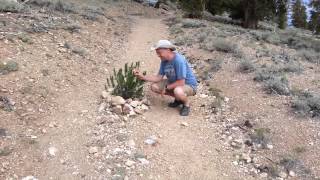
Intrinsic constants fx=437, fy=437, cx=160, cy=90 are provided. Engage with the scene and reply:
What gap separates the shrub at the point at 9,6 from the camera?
12352 mm

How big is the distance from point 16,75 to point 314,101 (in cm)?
561

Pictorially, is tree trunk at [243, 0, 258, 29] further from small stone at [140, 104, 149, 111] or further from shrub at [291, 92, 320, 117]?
small stone at [140, 104, 149, 111]

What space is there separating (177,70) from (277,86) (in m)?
2.31

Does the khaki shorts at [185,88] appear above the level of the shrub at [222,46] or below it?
below

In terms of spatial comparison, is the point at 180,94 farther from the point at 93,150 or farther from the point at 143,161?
the point at 93,150

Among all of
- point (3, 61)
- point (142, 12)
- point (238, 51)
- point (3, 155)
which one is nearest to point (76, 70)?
point (3, 61)

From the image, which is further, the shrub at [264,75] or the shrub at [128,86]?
the shrub at [264,75]

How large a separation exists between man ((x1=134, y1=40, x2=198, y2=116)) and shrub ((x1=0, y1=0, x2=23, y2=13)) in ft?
20.6

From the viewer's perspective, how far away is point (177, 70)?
7.70 metres

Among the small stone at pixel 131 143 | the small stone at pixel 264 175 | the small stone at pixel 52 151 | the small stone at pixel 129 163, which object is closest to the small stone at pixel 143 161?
the small stone at pixel 129 163

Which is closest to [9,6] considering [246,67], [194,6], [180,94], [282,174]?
[246,67]

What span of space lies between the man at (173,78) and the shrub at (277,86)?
1732 millimetres

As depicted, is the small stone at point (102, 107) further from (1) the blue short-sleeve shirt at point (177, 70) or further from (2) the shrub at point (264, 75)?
(2) the shrub at point (264, 75)

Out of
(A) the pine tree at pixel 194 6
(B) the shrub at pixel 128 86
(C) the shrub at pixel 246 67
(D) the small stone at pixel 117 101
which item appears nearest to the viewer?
(D) the small stone at pixel 117 101
